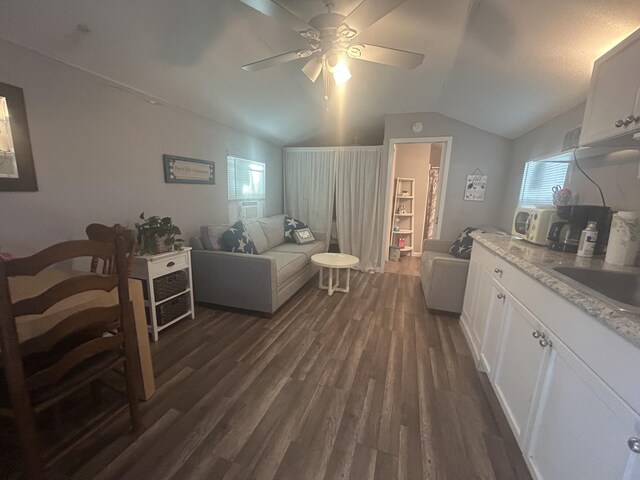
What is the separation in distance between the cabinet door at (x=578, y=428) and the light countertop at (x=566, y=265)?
7.8 inches

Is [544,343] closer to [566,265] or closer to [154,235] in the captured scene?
[566,265]

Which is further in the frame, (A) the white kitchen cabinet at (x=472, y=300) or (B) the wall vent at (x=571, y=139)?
(A) the white kitchen cabinet at (x=472, y=300)

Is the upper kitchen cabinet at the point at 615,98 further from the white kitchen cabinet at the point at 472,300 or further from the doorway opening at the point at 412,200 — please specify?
the doorway opening at the point at 412,200

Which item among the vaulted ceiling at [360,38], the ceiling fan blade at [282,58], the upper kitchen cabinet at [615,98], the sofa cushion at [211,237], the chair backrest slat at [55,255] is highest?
the vaulted ceiling at [360,38]

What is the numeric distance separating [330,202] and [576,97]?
308 centimetres

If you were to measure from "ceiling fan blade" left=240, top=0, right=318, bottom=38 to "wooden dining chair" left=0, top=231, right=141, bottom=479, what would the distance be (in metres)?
1.31

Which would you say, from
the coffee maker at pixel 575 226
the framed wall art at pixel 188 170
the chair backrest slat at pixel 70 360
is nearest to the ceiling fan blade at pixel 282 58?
the framed wall art at pixel 188 170

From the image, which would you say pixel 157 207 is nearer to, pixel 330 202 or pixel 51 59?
pixel 51 59

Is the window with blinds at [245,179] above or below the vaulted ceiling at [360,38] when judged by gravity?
below

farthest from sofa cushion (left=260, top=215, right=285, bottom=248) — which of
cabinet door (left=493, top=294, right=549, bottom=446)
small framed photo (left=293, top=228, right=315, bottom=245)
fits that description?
cabinet door (left=493, top=294, right=549, bottom=446)

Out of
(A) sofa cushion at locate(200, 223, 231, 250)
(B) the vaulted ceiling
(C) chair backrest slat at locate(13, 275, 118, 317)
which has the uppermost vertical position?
(B) the vaulted ceiling

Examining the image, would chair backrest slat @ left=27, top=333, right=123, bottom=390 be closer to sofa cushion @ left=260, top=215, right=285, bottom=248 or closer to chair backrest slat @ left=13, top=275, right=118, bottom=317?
chair backrest slat @ left=13, top=275, right=118, bottom=317

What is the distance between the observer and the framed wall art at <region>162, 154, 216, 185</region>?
265 centimetres

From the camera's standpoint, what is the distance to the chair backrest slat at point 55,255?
35.0 inches
